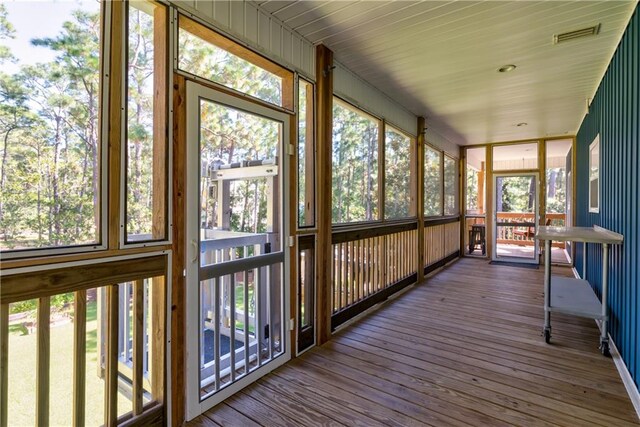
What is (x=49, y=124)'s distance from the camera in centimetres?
140

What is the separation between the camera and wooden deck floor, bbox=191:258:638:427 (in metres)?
1.92

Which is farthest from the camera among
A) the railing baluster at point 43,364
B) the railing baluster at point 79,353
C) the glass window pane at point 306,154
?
the glass window pane at point 306,154

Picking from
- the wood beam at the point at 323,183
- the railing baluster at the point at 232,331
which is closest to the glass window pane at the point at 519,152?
the wood beam at the point at 323,183

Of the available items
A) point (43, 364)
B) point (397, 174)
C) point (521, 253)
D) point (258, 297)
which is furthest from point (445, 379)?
point (521, 253)

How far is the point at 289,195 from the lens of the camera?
2580mm

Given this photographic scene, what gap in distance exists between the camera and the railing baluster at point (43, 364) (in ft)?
4.47

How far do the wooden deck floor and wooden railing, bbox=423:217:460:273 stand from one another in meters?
2.19

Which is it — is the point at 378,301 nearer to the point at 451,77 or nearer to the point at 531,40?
the point at 451,77

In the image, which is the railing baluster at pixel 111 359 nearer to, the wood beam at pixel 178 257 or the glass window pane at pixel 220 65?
the wood beam at pixel 178 257

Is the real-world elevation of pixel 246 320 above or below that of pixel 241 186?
below

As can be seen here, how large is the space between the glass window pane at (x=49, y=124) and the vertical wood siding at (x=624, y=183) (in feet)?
10.8

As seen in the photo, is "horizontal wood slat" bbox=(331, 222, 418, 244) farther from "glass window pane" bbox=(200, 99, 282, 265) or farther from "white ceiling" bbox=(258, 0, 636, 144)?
"white ceiling" bbox=(258, 0, 636, 144)

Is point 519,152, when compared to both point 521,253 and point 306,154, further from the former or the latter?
point 306,154

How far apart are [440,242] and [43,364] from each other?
20.6 feet
